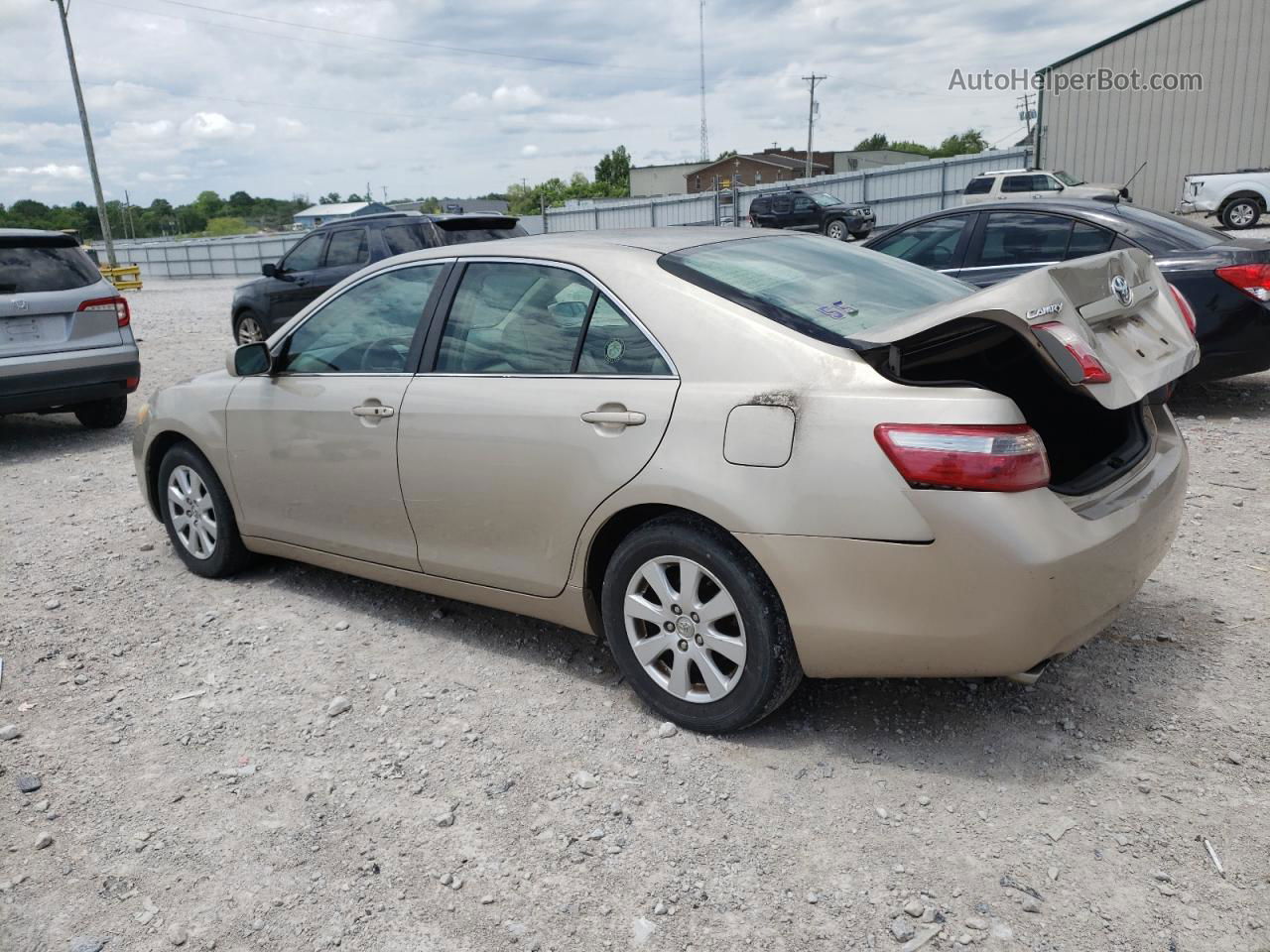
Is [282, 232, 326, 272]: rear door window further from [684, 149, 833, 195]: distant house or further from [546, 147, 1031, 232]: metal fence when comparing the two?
[684, 149, 833, 195]: distant house

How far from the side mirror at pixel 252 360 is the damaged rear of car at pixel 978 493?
2.15 m

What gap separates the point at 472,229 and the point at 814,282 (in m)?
8.25

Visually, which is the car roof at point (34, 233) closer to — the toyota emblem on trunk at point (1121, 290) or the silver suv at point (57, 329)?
the silver suv at point (57, 329)

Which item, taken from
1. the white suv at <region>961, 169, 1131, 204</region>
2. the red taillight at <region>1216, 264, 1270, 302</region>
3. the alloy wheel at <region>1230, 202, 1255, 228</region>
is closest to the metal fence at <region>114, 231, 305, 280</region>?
the white suv at <region>961, 169, 1131, 204</region>

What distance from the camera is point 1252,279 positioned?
259 inches

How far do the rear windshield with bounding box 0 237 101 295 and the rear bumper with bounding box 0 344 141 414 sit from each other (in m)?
0.55

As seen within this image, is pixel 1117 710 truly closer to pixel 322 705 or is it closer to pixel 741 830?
pixel 741 830

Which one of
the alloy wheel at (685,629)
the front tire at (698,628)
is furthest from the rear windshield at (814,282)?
the alloy wheel at (685,629)

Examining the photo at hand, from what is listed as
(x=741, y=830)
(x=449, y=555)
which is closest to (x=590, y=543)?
(x=449, y=555)

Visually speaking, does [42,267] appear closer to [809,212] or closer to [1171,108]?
[809,212]

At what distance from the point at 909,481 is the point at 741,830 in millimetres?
1071

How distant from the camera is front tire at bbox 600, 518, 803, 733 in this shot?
3041 mm

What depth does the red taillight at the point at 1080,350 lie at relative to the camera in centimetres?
273

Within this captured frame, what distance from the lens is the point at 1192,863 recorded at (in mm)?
2555
